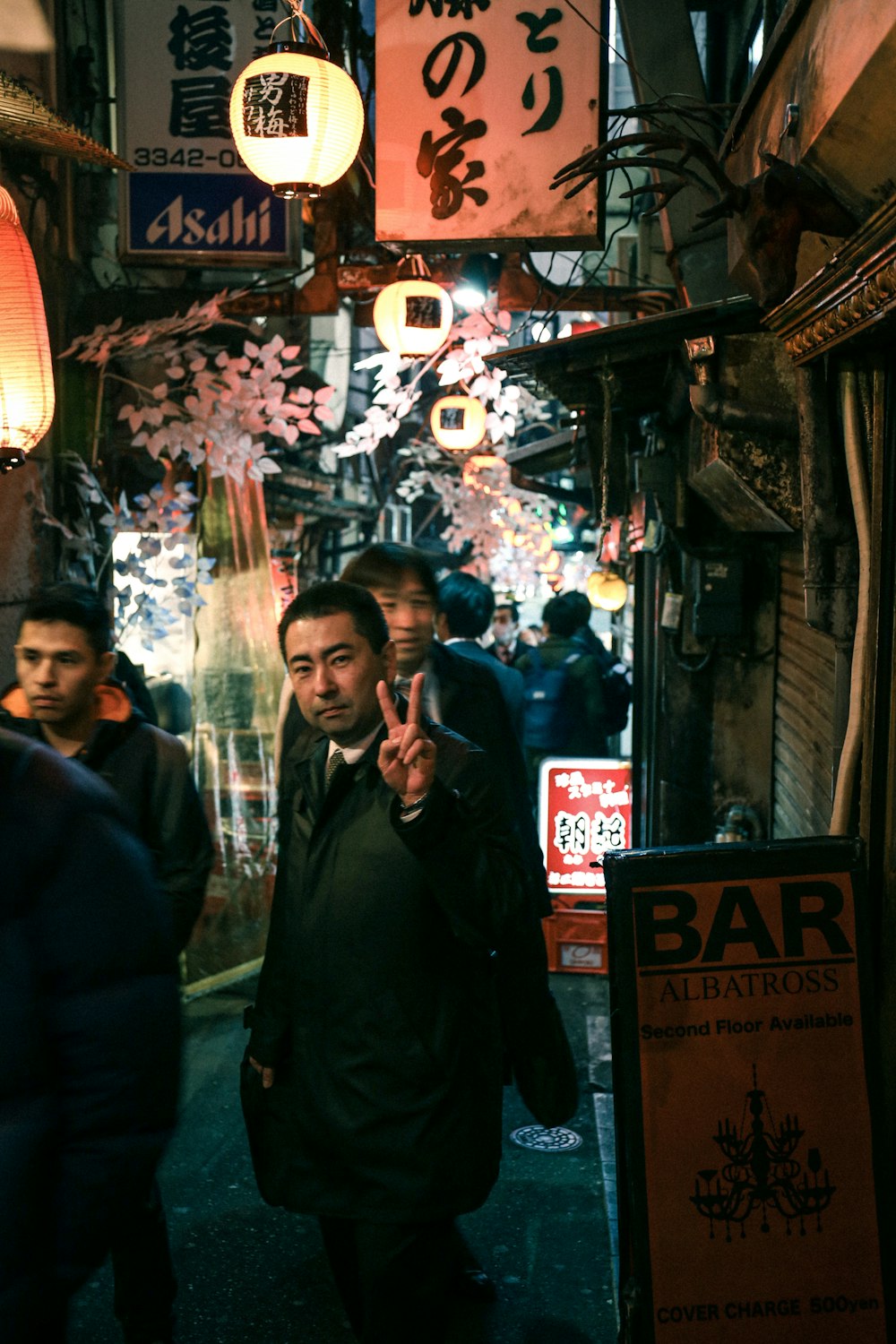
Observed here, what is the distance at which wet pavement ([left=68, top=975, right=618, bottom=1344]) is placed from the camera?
5223 mm

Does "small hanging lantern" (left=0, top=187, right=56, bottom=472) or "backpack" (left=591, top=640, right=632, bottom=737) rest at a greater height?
"small hanging lantern" (left=0, top=187, right=56, bottom=472)

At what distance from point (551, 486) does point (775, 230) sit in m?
12.3

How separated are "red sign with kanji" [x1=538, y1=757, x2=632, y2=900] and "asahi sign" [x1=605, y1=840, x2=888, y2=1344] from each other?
610cm

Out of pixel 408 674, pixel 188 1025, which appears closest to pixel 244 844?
pixel 188 1025

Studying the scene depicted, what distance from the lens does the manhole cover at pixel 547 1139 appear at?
23.2 ft

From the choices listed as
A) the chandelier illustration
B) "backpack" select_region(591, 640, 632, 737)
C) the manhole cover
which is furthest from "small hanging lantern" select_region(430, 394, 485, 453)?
the chandelier illustration

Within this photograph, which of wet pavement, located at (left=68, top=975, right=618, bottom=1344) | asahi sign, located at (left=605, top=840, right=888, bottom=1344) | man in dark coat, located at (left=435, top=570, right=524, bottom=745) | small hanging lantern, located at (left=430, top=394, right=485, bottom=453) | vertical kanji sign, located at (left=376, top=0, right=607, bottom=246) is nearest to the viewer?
asahi sign, located at (left=605, top=840, right=888, bottom=1344)

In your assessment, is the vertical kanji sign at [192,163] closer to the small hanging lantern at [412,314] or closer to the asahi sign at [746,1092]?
the small hanging lantern at [412,314]

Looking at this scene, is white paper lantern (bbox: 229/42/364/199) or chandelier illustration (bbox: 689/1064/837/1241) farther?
white paper lantern (bbox: 229/42/364/199)

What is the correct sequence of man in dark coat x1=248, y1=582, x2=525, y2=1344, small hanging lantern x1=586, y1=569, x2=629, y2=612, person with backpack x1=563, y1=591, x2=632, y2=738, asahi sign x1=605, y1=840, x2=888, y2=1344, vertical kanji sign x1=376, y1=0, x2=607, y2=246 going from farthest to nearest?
1. small hanging lantern x1=586, y1=569, x2=629, y2=612
2. person with backpack x1=563, y1=591, x2=632, y2=738
3. vertical kanji sign x1=376, y1=0, x2=607, y2=246
4. man in dark coat x1=248, y1=582, x2=525, y2=1344
5. asahi sign x1=605, y1=840, x2=888, y2=1344

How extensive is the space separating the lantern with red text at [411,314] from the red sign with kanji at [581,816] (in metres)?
3.82

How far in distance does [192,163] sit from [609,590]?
1307cm

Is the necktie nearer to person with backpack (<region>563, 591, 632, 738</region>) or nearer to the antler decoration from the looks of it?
the antler decoration

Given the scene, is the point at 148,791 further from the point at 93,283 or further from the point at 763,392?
the point at 93,283
